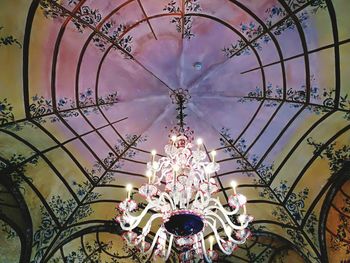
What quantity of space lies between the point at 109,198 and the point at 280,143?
3.48m

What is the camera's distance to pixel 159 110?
7297mm

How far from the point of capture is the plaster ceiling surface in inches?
223

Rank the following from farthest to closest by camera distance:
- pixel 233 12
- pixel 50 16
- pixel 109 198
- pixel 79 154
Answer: pixel 109 198 → pixel 79 154 → pixel 233 12 → pixel 50 16

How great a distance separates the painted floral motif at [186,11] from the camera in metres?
5.72

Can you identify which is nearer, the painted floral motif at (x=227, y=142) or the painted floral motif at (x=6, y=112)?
the painted floral motif at (x=6, y=112)

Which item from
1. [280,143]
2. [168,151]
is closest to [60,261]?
[168,151]

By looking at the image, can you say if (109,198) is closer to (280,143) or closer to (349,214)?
(280,143)

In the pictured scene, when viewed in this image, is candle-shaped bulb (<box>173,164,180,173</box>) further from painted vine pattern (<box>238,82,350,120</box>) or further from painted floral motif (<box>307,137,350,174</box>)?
painted floral motif (<box>307,137,350,174</box>)

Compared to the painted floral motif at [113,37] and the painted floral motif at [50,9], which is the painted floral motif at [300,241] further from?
the painted floral motif at [50,9]

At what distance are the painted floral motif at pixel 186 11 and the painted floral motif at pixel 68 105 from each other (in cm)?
167

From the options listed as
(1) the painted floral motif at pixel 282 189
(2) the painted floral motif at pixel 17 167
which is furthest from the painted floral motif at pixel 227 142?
(2) the painted floral motif at pixel 17 167

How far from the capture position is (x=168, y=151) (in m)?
6.06

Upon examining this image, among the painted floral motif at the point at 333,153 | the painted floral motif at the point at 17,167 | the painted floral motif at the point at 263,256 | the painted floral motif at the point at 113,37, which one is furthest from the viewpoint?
the painted floral motif at the point at 263,256

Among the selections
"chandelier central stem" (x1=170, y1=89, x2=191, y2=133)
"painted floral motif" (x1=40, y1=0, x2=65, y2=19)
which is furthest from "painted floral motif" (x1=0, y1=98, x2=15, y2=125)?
"chandelier central stem" (x1=170, y1=89, x2=191, y2=133)
